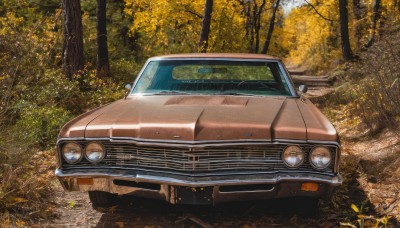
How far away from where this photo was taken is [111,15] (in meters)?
17.4

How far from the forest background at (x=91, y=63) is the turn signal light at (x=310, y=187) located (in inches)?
87.5

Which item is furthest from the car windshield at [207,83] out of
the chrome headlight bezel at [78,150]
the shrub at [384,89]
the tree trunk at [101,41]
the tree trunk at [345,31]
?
the tree trunk at [345,31]

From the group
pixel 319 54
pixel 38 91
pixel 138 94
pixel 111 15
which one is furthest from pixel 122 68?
pixel 319 54

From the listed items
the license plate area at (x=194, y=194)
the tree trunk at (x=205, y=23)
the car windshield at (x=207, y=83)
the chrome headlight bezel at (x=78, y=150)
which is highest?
the tree trunk at (x=205, y=23)

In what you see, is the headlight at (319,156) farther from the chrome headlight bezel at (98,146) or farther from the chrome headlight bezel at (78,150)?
the chrome headlight bezel at (78,150)

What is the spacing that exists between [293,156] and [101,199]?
1.77m

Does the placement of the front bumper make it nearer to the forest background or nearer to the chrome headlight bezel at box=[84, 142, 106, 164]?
the chrome headlight bezel at box=[84, 142, 106, 164]

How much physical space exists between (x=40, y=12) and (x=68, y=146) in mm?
13787

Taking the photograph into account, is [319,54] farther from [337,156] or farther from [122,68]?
[337,156]

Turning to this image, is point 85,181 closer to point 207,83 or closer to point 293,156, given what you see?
point 293,156

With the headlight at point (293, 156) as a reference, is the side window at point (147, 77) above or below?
above

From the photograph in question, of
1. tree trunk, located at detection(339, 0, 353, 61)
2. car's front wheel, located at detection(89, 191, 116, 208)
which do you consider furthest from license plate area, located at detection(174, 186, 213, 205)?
tree trunk, located at detection(339, 0, 353, 61)

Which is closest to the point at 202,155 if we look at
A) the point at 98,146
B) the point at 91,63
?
the point at 98,146

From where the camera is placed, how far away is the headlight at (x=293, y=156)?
10.7 feet
